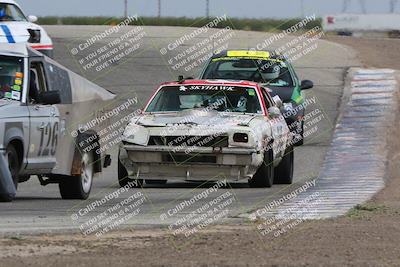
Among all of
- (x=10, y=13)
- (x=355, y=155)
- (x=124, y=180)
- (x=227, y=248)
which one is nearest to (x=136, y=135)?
(x=124, y=180)

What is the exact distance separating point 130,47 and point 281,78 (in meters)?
16.4

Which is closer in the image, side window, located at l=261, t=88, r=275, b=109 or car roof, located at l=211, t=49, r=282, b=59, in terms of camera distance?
side window, located at l=261, t=88, r=275, b=109

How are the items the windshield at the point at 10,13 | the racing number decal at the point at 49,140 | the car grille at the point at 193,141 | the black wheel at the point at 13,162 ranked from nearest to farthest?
the black wheel at the point at 13,162
the racing number decal at the point at 49,140
the car grille at the point at 193,141
the windshield at the point at 10,13

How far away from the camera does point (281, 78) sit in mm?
21109

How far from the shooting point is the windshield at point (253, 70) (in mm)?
20719

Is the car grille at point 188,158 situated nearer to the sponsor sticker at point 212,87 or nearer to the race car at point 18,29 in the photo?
the sponsor sticker at point 212,87

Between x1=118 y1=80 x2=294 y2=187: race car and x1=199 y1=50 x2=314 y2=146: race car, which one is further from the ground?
x1=118 y1=80 x2=294 y2=187: race car

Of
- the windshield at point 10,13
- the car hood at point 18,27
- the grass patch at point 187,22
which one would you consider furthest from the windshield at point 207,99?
the grass patch at point 187,22

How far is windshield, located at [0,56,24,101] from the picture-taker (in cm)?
1253

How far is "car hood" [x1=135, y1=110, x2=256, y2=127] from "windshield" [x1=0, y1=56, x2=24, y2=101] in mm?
2481

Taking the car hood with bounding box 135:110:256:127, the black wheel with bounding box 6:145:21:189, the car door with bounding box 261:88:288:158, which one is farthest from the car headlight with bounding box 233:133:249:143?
the black wheel with bounding box 6:145:21:189

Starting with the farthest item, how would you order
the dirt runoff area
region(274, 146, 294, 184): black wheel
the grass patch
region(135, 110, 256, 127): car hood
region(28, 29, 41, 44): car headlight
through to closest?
the grass patch < region(28, 29, 41, 44): car headlight < region(274, 146, 294, 184): black wheel < region(135, 110, 256, 127): car hood < the dirt runoff area

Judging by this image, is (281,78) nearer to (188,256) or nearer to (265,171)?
(265,171)

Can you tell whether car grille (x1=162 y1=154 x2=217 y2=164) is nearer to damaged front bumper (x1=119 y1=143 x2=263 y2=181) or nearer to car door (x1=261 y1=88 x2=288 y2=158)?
damaged front bumper (x1=119 y1=143 x2=263 y2=181)
